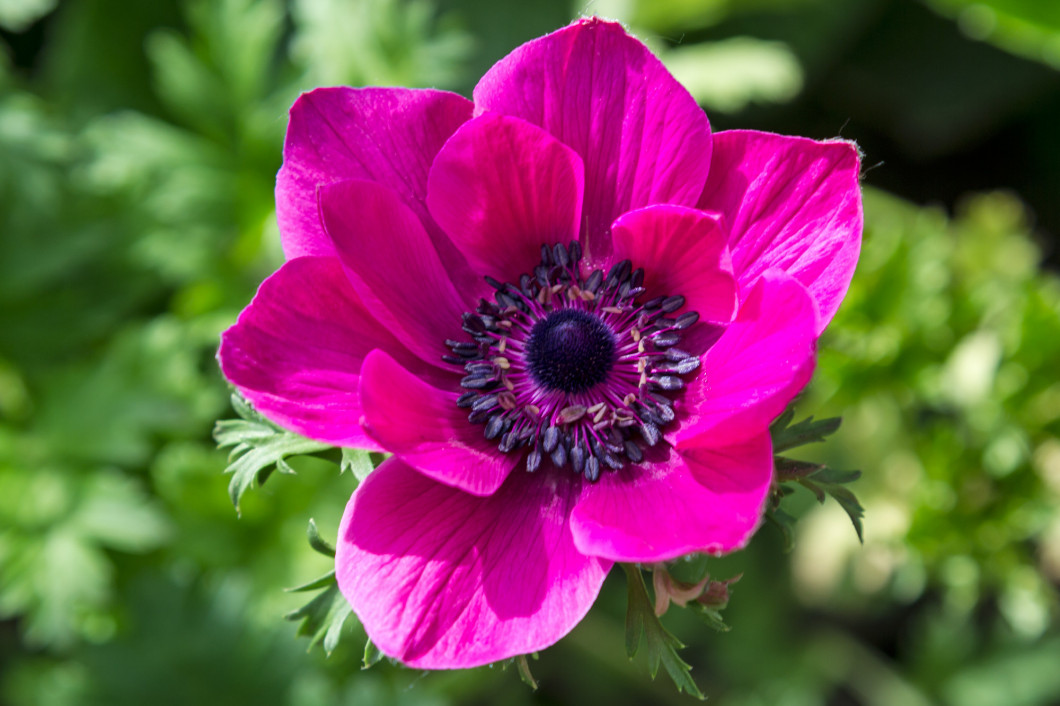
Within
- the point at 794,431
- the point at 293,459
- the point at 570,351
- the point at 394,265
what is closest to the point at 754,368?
the point at 794,431

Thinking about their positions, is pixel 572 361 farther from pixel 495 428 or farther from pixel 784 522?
pixel 784 522

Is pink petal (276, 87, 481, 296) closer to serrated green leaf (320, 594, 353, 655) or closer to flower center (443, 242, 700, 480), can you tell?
flower center (443, 242, 700, 480)

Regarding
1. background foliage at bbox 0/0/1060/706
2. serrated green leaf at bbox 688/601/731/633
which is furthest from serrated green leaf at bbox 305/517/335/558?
background foliage at bbox 0/0/1060/706

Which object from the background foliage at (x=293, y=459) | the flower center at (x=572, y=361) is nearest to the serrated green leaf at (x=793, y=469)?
the flower center at (x=572, y=361)

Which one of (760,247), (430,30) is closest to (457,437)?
(760,247)

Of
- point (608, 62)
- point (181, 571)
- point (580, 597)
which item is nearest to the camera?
point (580, 597)

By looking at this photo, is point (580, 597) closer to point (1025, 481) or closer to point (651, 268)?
point (651, 268)

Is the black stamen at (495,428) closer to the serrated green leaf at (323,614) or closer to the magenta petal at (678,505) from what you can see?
the magenta petal at (678,505)
